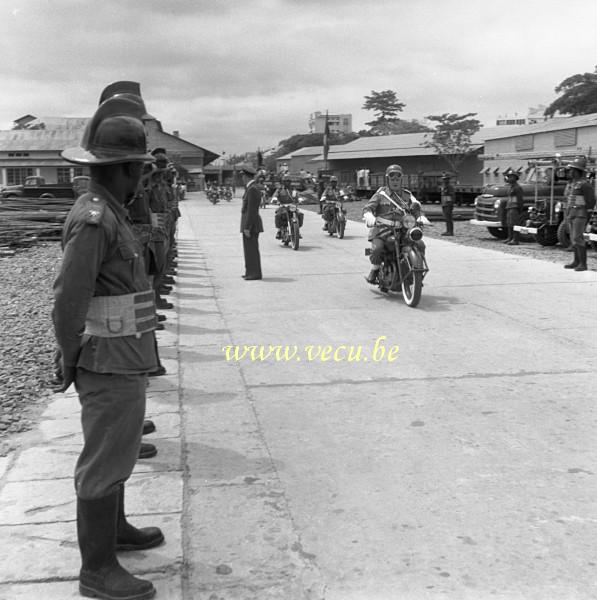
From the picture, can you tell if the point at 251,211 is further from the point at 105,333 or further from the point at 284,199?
the point at 105,333

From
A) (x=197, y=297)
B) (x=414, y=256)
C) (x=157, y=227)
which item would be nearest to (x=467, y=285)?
(x=414, y=256)

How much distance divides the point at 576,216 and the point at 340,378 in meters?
8.25

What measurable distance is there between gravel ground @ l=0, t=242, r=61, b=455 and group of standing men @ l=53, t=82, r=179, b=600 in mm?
2030

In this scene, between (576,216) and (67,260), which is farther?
(576,216)

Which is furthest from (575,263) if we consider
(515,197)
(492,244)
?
(492,244)

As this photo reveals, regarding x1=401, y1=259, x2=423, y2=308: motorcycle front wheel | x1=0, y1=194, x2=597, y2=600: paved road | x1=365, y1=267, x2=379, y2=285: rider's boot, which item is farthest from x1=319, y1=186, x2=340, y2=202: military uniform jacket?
x1=0, y1=194, x2=597, y2=600: paved road

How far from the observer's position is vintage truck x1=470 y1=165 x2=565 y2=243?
19109 millimetres

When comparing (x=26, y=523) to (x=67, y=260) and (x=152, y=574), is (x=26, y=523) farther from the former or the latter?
(x=67, y=260)

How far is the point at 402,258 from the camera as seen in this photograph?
10234mm

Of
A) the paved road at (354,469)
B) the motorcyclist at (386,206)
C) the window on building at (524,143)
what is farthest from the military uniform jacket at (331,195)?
the window on building at (524,143)

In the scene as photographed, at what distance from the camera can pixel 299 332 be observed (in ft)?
27.7

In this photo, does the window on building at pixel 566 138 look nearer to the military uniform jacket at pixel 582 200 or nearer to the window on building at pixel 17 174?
the military uniform jacket at pixel 582 200

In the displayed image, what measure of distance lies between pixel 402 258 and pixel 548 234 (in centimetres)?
878

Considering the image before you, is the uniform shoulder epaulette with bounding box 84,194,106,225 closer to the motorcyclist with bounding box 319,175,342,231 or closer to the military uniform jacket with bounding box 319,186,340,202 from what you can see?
the motorcyclist with bounding box 319,175,342,231
